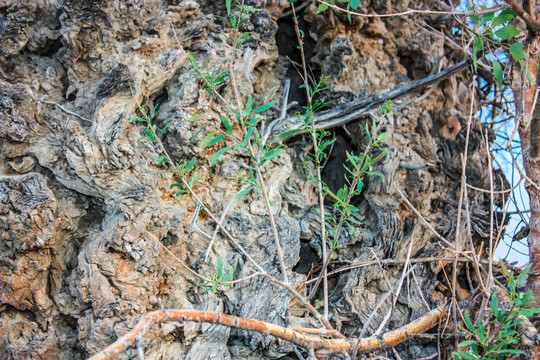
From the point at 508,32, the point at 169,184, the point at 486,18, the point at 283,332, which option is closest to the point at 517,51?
the point at 508,32

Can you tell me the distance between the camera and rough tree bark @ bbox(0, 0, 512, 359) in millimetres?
1915

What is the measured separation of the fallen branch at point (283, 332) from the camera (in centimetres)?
123

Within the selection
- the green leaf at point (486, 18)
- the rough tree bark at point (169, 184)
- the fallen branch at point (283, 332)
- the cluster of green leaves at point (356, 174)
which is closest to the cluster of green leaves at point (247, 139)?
the rough tree bark at point (169, 184)

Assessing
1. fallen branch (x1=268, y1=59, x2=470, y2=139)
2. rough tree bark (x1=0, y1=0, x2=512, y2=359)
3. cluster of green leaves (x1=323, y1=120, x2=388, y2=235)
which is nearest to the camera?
cluster of green leaves (x1=323, y1=120, x2=388, y2=235)

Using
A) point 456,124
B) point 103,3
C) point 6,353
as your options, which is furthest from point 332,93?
point 6,353

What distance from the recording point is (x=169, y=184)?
2221 mm

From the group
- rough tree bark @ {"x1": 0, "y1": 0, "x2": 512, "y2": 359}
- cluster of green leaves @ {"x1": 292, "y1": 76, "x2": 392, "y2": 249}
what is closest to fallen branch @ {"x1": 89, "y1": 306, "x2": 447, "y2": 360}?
rough tree bark @ {"x1": 0, "y1": 0, "x2": 512, "y2": 359}

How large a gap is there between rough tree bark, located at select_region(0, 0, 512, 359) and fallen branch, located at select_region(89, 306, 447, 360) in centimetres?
14

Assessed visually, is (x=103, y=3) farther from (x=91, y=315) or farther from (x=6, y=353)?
(x=6, y=353)

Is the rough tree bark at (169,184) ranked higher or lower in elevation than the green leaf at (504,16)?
lower

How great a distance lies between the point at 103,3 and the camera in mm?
2295

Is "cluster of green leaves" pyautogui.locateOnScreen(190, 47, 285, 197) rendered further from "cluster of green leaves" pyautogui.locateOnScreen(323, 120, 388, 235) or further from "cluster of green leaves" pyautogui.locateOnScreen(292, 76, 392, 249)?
"cluster of green leaves" pyautogui.locateOnScreen(323, 120, 388, 235)

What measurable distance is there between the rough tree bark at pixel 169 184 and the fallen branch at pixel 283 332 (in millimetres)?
145

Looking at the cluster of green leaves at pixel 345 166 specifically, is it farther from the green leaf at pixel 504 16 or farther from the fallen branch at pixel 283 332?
the green leaf at pixel 504 16
